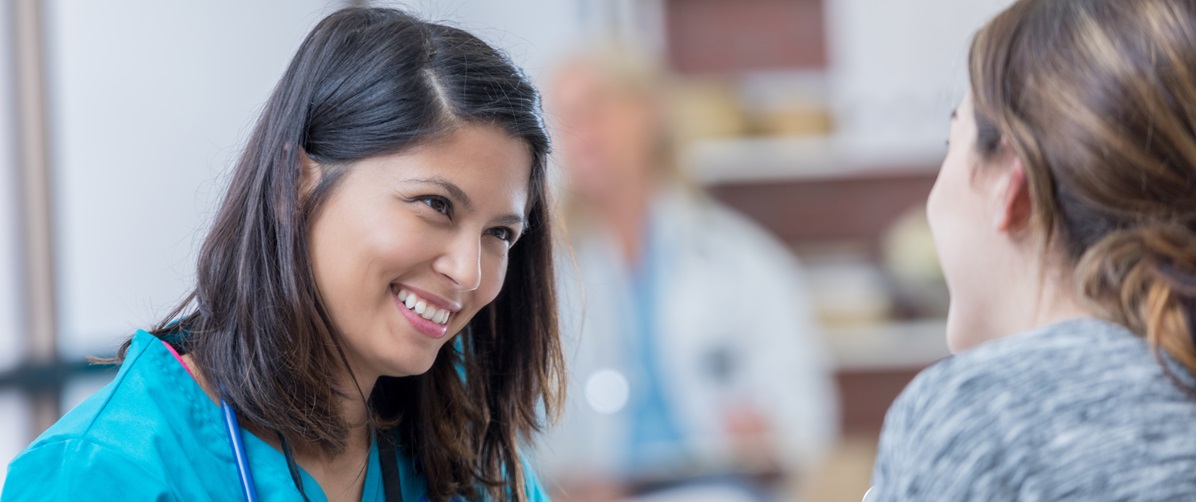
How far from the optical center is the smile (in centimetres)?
120

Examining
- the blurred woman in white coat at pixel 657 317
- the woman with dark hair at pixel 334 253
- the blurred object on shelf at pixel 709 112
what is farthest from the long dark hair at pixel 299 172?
the blurred object on shelf at pixel 709 112

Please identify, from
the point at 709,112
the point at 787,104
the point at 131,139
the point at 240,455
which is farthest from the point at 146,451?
the point at 787,104

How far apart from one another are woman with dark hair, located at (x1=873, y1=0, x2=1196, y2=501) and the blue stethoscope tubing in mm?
593

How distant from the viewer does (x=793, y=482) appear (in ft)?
10.0

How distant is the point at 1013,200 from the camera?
0.99 m

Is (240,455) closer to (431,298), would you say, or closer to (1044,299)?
(431,298)

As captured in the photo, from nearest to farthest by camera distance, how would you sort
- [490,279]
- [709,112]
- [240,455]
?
[240,455]
[490,279]
[709,112]

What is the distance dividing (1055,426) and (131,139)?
Answer: 6.75ft

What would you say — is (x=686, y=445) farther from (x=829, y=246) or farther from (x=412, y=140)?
(x=412, y=140)

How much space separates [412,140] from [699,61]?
308 cm

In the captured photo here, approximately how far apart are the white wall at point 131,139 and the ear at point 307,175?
0.95 meters

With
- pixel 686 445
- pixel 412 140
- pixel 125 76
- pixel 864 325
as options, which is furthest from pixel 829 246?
pixel 412 140

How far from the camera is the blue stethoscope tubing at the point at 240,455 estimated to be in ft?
3.66

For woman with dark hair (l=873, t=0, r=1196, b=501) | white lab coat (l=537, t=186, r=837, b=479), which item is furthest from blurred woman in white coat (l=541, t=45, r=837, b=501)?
woman with dark hair (l=873, t=0, r=1196, b=501)
